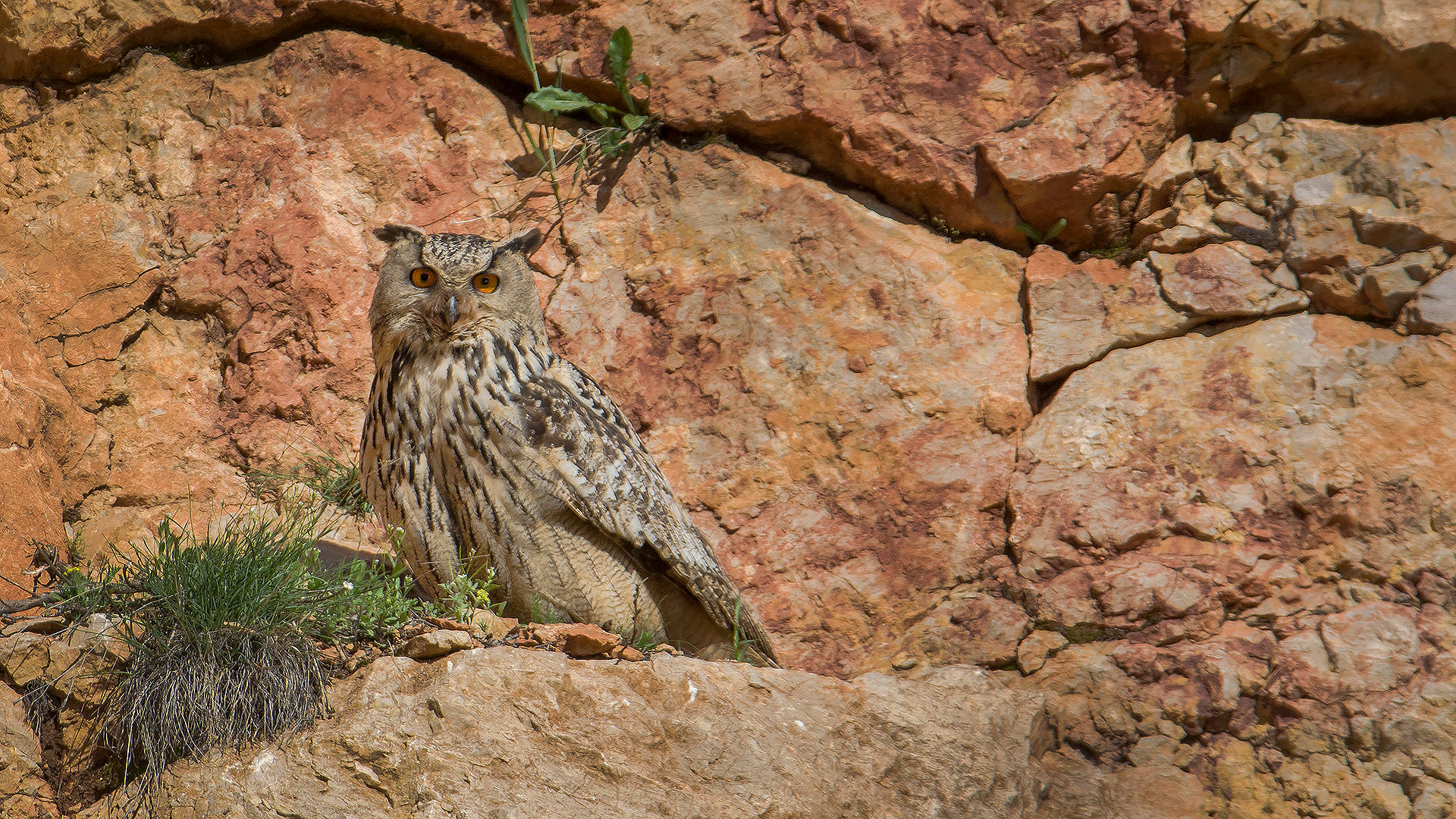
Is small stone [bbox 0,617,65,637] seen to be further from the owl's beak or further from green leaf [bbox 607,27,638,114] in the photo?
green leaf [bbox 607,27,638,114]

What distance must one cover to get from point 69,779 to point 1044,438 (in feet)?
10.1

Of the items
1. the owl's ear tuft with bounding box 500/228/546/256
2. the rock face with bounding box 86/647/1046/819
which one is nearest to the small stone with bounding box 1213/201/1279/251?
the rock face with bounding box 86/647/1046/819

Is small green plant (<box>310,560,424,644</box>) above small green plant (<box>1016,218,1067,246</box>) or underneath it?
underneath

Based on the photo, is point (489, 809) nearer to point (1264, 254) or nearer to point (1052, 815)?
point (1052, 815)

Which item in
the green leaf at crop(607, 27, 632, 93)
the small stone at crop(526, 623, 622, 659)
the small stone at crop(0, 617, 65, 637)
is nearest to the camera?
the small stone at crop(0, 617, 65, 637)

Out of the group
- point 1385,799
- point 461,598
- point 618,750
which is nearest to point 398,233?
point 461,598

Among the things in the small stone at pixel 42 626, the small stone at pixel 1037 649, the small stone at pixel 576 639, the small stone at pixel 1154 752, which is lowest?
the small stone at pixel 1154 752

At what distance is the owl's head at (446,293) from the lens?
10.6 ft

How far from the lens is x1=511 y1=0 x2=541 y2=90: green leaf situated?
440 centimetres

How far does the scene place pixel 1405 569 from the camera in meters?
3.36

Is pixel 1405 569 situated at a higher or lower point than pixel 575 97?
lower

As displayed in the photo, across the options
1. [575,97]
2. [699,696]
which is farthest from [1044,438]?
[575,97]

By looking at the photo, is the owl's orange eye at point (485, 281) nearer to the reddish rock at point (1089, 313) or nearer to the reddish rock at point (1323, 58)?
the reddish rock at point (1089, 313)

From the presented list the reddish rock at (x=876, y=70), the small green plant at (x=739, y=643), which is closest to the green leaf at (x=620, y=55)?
the reddish rock at (x=876, y=70)
